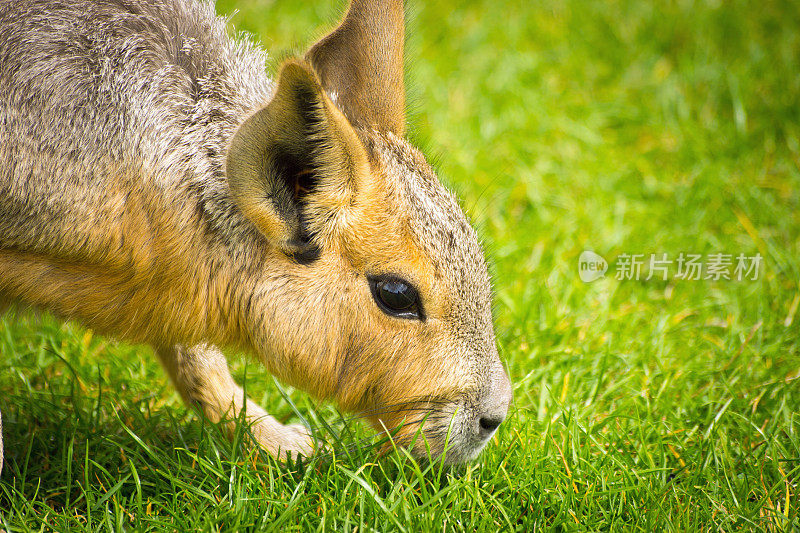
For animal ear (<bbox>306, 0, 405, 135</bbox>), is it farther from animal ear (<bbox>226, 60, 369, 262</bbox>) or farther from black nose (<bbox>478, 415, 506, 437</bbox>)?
black nose (<bbox>478, 415, 506, 437</bbox>)

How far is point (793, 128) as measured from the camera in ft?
19.9

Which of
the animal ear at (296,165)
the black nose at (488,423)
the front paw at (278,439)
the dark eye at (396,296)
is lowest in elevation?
the front paw at (278,439)

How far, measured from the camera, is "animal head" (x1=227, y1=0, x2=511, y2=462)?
2719 millimetres

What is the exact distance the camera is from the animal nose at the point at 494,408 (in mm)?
2869

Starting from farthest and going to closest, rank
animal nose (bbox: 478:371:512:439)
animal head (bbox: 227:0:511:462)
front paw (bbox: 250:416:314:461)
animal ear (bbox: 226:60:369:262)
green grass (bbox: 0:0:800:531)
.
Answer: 1. front paw (bbox: 250:416:314:461)
2. green grass (bbox: 0:0:800:531)
3. animal nose (bbox: 478:371:512:439)
4. animal head (bbox: 227:0:511:462)
5. animal ear (bbox: 226:60:369:262)

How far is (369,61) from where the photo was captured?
3.14m

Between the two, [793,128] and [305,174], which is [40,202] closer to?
[305,174]

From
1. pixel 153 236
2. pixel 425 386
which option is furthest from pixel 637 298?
pixel 153 236

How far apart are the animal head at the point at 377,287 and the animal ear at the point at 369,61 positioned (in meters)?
0.17

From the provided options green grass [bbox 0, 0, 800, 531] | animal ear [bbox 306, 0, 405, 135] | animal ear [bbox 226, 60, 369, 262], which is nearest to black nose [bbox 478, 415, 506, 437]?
green grass [bbox 0, 0, 800, 531]

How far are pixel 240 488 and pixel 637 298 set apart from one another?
2.82m

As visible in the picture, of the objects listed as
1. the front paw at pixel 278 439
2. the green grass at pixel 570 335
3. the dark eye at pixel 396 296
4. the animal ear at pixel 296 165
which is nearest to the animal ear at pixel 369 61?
the green grass at pixel 570 335

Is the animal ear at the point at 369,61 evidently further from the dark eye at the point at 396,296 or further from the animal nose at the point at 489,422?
the animal nose at the point at 489,422

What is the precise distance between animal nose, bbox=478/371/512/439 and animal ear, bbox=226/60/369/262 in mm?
832
